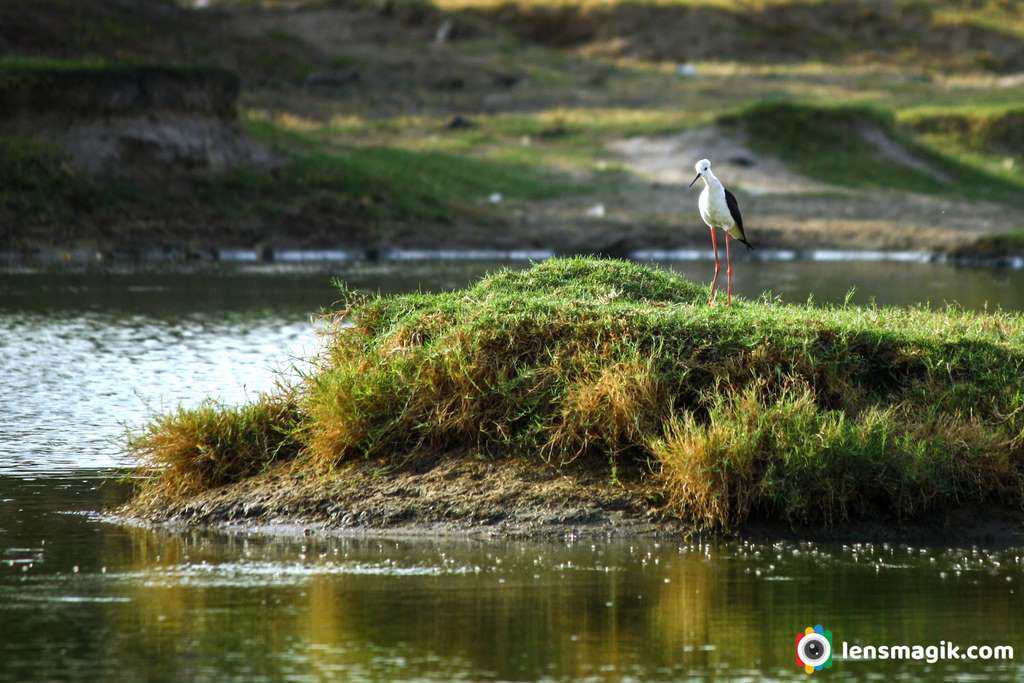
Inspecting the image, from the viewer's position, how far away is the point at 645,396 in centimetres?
1129

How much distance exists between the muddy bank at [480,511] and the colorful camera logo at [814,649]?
2.03 m

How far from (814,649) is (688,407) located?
9.88 feet

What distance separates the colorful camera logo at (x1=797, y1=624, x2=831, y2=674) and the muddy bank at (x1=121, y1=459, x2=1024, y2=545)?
2030 millimetres

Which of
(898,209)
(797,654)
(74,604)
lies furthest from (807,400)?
(898,209)

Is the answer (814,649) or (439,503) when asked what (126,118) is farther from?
(814,649)

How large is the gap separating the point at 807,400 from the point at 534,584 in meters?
2.29

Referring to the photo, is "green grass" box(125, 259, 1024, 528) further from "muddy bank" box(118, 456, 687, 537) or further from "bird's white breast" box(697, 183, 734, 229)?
"bird's white breast" box(697, 183, 734, 229)

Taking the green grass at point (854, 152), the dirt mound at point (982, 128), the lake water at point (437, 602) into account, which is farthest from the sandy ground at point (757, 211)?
the lake water at point (437, 602)

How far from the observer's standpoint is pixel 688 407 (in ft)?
37.8

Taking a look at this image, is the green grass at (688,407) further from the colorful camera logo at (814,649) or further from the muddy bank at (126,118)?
the muddy bank at (126,118)

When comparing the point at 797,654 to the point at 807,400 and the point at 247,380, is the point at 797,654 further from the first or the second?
the point at 247,380

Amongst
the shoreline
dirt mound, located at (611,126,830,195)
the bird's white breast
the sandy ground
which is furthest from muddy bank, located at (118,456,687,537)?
dirt mound, located at (611,126,830,195)

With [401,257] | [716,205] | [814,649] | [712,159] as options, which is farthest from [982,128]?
[814,649]

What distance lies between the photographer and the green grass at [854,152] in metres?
39.6
